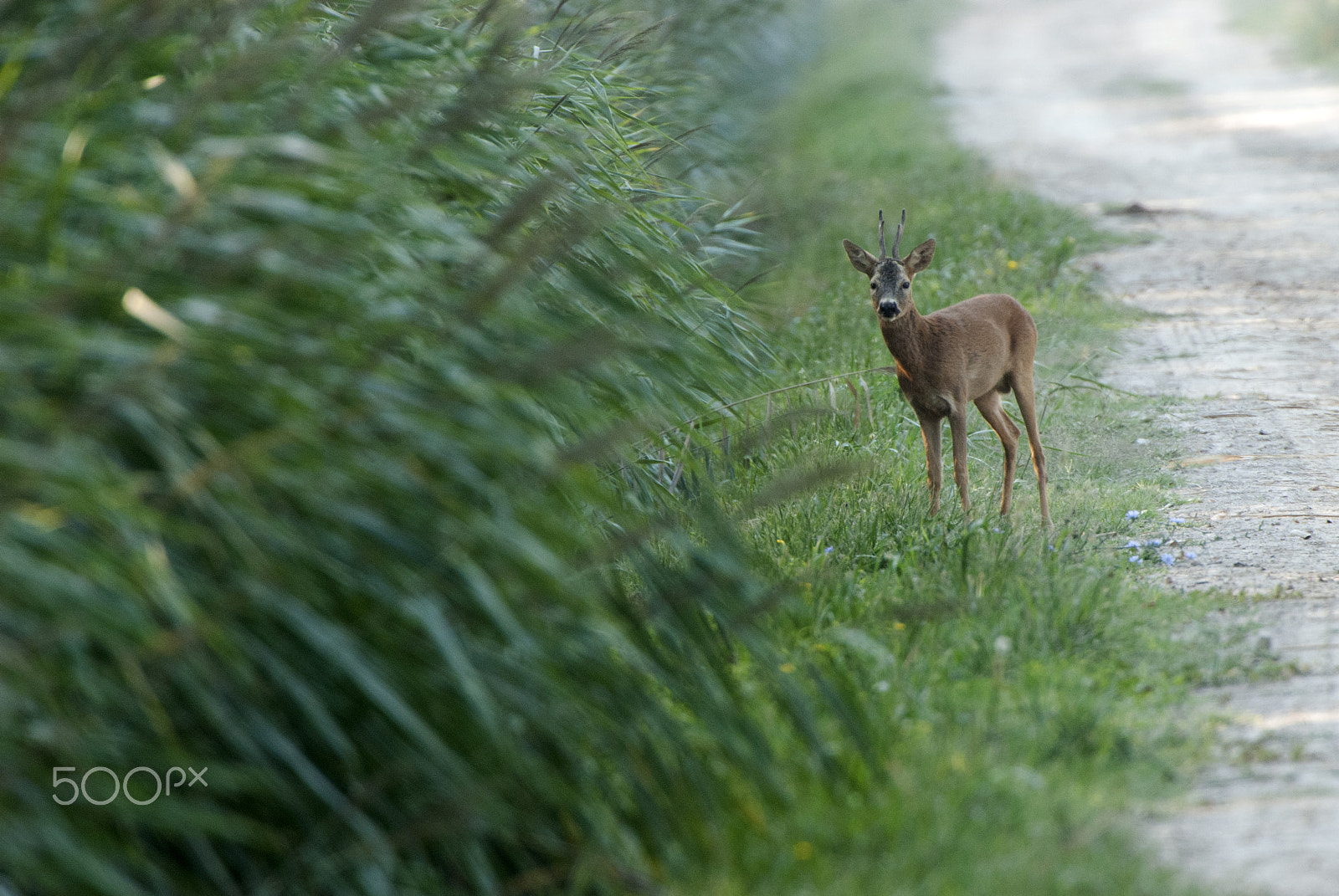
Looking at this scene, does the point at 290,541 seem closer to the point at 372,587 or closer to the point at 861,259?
the point at 372,587

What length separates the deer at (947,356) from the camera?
18.0ft

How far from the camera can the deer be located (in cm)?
547

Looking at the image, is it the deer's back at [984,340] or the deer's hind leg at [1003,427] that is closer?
the deer's back at [984,340]

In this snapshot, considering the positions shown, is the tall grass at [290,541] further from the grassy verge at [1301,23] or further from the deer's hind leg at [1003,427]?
the grassy verge at [1301,23]

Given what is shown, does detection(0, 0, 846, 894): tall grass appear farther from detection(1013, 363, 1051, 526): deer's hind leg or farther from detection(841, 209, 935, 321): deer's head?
detection(1013, 363, 1051, 526): deer's hind leg

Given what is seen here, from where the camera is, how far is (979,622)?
416 centimetres

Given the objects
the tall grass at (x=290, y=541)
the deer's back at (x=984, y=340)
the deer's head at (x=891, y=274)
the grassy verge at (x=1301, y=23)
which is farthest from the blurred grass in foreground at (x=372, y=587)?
the grassy verge at (x=1301, y=23)

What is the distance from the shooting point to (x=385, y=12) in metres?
2.92

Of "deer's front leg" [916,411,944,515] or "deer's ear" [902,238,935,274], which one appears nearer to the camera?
"deer's front leg" [916,411,944,515]

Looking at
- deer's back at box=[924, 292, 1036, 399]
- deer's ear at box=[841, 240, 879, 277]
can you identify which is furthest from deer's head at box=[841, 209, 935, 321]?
deer's back at box=[924, 292, 1036, 399]

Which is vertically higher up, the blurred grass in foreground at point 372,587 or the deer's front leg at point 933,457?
the blurred grass in foreground at point 372,587

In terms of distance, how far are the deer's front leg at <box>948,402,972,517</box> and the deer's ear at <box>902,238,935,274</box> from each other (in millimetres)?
591

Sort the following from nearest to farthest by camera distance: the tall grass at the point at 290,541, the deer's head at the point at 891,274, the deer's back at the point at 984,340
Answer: the tall grass at the point at 290,541 < the deer's head at the point at 891,274 < the deer's back at the point at 984,340

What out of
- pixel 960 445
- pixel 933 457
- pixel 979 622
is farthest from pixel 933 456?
pixel 979 622
